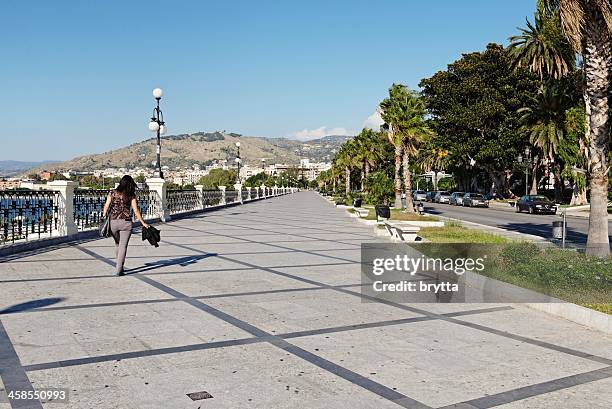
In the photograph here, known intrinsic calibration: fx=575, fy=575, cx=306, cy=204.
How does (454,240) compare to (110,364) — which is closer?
(110,364)

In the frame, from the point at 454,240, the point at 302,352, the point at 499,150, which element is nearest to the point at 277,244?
the point at 454,240

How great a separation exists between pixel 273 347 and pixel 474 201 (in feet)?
157

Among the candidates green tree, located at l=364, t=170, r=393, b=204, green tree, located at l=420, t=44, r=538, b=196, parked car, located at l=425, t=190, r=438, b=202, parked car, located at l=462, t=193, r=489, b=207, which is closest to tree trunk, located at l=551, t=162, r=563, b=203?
green tree, located at l=420, t=44, r=538, b=196

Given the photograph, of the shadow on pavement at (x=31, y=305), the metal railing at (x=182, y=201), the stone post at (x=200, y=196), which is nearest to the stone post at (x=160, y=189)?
the metal railing at (x=182, y=201)

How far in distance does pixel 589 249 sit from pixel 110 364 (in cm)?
938

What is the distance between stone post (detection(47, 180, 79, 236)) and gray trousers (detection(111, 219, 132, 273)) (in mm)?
6015

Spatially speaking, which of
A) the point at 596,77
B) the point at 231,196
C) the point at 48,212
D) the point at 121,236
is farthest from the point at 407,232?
the point at 231,196

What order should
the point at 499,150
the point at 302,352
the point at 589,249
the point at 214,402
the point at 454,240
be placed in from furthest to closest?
the point at 499,150
the point at 454,240
the point at 589,249
the point at 302,352
the point at 214,402

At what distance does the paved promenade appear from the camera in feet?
15.1

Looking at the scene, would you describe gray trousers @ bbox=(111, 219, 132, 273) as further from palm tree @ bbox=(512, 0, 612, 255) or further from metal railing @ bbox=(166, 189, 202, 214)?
metal railing @ bbox=(166, 189, 202, 214)

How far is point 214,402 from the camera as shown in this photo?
4371mm

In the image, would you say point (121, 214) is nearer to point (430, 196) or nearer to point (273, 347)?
point (273, 347)

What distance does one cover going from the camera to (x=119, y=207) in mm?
10336

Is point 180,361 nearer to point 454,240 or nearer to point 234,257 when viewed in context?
point 234,257
